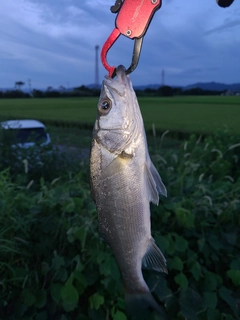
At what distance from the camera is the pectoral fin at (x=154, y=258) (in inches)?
45.0

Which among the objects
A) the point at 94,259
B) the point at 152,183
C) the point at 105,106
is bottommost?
the point at 94,259

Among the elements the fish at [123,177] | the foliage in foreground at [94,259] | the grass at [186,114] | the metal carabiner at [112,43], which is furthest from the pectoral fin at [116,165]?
the grass at [186,114]

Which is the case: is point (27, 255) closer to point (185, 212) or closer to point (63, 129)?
point (185, 212)

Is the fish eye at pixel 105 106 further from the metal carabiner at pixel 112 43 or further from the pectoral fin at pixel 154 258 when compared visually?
the pectoral fin at pixel 154 258

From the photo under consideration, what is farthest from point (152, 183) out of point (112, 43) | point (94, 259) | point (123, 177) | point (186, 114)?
point (186, 114)

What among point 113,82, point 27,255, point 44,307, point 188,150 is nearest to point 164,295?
point 44,307

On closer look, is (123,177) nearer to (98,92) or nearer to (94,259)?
(94,259)

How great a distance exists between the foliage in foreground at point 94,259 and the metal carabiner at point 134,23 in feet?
5.02

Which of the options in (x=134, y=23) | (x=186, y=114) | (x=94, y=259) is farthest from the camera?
(x=186, y=114)

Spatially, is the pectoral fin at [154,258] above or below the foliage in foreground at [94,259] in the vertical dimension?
above

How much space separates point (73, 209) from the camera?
2611 mm

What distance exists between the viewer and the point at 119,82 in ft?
3.54

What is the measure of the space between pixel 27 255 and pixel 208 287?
123 centimetres

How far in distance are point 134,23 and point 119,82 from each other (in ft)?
0.55
